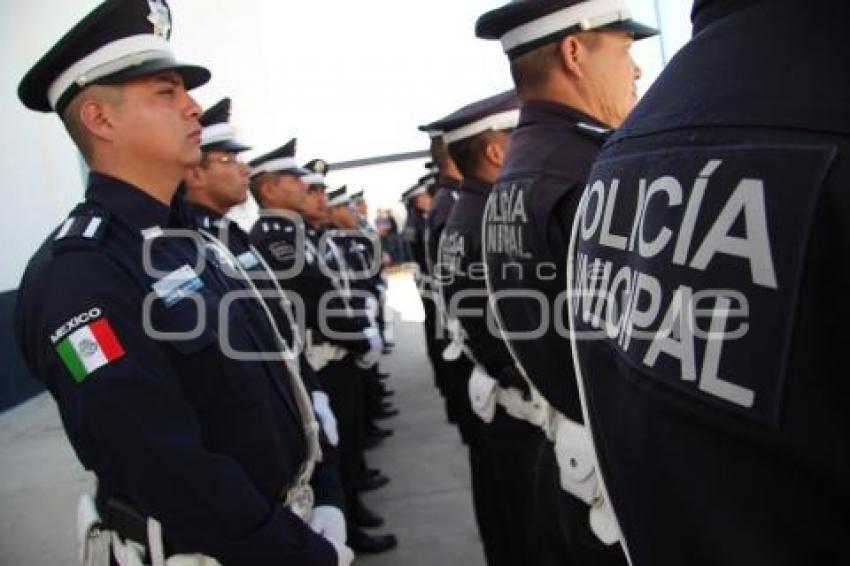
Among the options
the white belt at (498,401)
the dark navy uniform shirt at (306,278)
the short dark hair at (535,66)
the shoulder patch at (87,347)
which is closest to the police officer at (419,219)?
the dark navy uniform shirt at (306,278)

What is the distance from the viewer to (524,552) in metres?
2.47

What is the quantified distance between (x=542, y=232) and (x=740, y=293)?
1003 millimetres

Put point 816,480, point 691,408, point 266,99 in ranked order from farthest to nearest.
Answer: point 266,99, point 691,408, point 816,480

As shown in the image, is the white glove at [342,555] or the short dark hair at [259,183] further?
the short dark hair at [259,183]

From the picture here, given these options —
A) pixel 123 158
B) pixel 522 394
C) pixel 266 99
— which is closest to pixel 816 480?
pixel 123 158

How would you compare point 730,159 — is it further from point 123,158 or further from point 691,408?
point 123,158

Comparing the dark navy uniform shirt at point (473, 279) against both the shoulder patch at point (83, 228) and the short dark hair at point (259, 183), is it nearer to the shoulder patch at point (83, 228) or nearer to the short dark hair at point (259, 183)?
the shoulder patch at point (83, 228)

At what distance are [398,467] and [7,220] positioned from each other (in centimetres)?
394

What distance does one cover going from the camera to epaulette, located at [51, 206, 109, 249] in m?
1.45

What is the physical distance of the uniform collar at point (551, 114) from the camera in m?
1.69

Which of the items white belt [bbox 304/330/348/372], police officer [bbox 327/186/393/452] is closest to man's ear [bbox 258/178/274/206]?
police officer [bbox 327/186/393/452]

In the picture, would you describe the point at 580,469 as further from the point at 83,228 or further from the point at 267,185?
the point at 267,185

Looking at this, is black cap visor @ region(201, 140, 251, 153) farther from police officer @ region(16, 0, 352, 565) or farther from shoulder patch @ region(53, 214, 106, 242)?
shoulder patch @ region(53, 214, 106, 242)

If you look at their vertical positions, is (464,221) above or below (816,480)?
below
